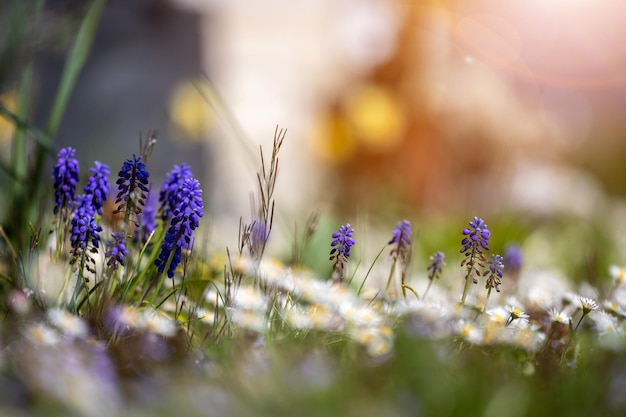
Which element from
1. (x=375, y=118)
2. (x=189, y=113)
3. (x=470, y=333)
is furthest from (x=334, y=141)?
(x=470, y=333)

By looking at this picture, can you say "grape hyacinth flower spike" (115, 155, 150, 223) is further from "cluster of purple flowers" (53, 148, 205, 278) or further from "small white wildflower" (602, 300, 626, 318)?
"small white wildflower" (602, 300, 626, 318)

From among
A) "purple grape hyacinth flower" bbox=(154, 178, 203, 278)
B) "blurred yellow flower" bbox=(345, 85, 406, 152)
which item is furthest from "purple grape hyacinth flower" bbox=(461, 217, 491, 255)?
"blurred yellow flower" bbox=(345, 85, 406, 152)

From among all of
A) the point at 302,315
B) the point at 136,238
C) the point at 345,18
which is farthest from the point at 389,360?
the point at 345,18

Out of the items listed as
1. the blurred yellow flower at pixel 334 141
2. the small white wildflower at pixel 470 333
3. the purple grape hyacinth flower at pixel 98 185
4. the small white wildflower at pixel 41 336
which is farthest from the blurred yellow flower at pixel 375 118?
the small white wildflower at pixel 41 336

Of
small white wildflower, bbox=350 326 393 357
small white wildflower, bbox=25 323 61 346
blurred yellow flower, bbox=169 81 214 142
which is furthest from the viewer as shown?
blurred yellow flower, bbox=169 81 214 142

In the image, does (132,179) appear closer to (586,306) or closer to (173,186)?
(173,186)

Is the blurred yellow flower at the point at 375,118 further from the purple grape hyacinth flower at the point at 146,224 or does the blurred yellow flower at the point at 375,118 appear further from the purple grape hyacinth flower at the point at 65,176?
the purple grape hyacinth flower at the point at 65,176
